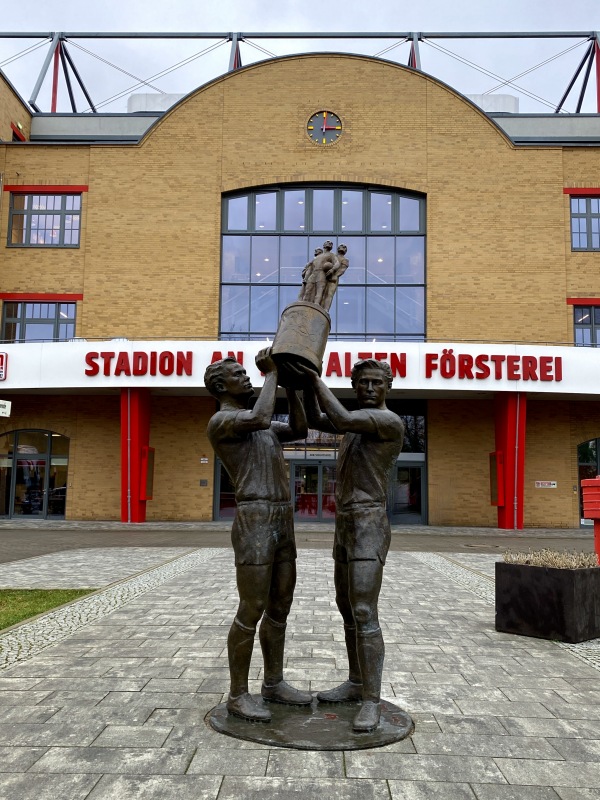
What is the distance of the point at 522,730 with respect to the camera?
3.83 meters

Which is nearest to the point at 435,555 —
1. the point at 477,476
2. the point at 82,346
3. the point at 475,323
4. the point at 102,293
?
the point at 477,476

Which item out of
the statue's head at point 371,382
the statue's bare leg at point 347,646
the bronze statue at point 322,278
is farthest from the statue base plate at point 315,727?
the bronze statue at point 322,278

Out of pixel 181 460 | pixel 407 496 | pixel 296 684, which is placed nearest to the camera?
pixel 296 684

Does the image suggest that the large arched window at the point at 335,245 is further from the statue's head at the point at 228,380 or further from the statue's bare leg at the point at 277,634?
the statue's bare leg at the point at 277,634

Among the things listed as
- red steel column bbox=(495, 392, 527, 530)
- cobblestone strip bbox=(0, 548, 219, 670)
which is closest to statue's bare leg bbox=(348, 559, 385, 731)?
cobblestone strip bbox=(0, 548, 219, 670)

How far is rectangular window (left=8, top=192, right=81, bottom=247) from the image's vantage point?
2302cm

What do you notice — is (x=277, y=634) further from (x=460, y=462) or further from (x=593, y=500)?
(x=460, y=462)

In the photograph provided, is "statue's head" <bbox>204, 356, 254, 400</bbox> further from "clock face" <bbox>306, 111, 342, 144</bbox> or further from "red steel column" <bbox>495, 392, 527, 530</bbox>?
Result: "clock face" <bbox>306, 111, 342, 144</bbox>

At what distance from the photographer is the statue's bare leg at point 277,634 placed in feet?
13.6

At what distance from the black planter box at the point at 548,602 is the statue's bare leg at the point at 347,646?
268 cm

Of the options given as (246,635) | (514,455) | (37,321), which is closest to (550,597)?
(246,635)

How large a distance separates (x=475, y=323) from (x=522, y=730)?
18980 mm

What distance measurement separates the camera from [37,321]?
892 inches

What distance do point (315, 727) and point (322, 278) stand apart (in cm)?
277
